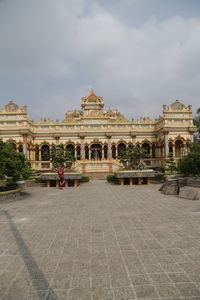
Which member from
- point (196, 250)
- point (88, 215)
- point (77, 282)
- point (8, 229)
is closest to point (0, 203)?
point (8, 229)

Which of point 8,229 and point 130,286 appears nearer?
point 130,286

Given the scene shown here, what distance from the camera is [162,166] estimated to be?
1159 inches

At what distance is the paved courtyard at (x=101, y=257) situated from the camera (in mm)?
3104

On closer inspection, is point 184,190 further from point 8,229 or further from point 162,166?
point 162,166

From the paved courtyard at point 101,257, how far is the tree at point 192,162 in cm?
642

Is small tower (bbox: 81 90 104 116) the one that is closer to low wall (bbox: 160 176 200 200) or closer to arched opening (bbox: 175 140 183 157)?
arched opening (bbox: 175 140 183 157)

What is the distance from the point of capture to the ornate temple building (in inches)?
1176

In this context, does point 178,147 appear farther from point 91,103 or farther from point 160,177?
point 91,103

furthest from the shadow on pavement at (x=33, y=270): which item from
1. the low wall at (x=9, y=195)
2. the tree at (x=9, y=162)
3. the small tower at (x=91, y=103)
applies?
the small tower at (x=91, y=103)

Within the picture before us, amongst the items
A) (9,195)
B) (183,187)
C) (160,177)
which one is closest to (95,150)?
(160,177)

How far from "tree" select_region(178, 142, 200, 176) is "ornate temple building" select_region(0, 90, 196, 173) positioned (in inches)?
622

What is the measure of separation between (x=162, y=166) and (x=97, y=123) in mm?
12353

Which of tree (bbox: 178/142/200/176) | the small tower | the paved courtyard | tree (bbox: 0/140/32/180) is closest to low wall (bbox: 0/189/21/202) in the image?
tree (bbox: 0/140/32/180)

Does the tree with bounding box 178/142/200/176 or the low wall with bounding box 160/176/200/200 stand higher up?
the tree with bounding box 178/142/200/176
